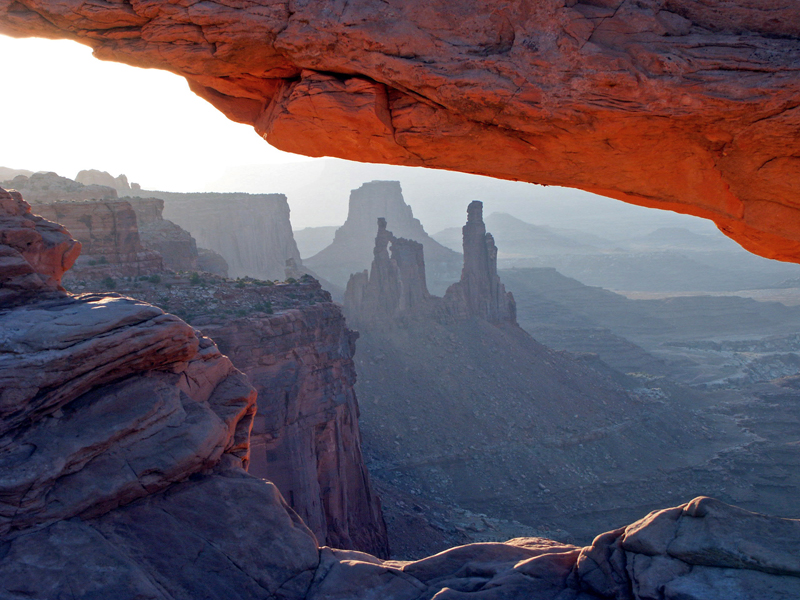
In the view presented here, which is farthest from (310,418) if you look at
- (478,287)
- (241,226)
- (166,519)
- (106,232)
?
(241,226)

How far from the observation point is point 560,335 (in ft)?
325

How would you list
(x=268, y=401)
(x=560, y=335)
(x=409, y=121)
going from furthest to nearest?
(x=560, y=335) → (x=268, y=401) → (x=409, y=121)

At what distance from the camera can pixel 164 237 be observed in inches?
1941

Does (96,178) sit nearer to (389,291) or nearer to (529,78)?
(389,291)

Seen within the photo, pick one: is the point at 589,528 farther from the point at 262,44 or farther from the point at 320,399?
the point at 262,44

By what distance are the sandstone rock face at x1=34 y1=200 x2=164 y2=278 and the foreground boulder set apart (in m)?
23.9

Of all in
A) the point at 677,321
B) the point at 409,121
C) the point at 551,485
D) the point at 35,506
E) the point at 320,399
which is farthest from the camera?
the point at 677,321

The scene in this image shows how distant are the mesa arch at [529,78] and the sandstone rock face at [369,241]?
352 ft

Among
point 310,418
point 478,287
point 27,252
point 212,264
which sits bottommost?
point 310,418

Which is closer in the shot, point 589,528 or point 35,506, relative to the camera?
point 35,506

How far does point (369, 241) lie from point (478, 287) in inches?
2671

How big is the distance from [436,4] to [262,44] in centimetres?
277

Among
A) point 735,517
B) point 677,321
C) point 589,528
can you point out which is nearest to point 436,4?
point 735,517

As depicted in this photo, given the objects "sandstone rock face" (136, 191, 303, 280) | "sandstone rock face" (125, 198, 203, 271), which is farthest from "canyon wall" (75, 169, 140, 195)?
"sandstone rock face" (125, 198, 203, 271)
